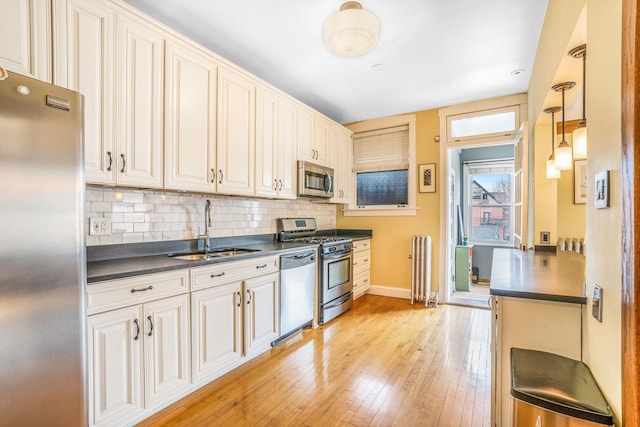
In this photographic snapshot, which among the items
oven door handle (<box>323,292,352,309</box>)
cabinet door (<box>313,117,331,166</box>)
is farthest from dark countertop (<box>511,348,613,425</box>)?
cabinet door (<box>313,117,331,166</box>)

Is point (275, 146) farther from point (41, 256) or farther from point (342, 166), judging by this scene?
point (41, 256)

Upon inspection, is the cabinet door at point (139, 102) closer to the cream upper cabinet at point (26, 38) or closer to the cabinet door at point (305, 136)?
the cream upper cabinet at point (26, 38)

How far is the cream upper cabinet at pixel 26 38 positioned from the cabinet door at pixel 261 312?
1775mm

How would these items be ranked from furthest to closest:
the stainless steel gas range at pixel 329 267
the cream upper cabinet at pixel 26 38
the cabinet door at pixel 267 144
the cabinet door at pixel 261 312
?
the stainless steel gas range at pixel 329 267, the cabinet door at pixel 267 144, the cabinet door at pixel 261 312, the cream upper cabinet at pixel 26 38

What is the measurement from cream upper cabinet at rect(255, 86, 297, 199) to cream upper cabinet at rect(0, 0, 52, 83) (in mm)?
1565

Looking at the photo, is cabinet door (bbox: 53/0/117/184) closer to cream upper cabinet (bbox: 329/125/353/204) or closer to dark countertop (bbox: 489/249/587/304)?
dark countertop (bbox: 489/249/587/304)

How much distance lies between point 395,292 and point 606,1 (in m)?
4.00

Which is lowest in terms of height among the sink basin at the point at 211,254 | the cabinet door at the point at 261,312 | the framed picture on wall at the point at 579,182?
the cabinet door at the point at 261,312

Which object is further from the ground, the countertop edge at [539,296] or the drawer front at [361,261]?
the countertop edge at [539,296]

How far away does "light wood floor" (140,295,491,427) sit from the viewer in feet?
5.99

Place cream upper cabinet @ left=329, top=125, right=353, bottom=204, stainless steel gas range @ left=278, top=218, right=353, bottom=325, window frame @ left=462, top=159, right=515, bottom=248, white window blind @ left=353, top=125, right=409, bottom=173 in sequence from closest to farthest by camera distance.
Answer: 1. stainless steel gas range @ left=278, top=218, right=353, bottom=325
2. cream upper cabinet @ left=329, top=125, right=353, bottom=204
3. white window blind @ left=353, top=125, right=409, bottom=173
4. window frame @ left=462, top=159, right=515, bottom=248

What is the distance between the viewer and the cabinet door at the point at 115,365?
151 centimetres

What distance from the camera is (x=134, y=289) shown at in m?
1.67

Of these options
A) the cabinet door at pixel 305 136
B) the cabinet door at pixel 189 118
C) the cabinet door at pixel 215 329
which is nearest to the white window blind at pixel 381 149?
the cabinet door at pixel 305 136
